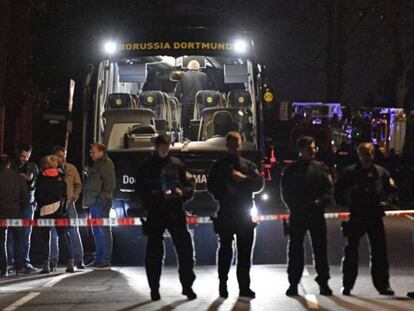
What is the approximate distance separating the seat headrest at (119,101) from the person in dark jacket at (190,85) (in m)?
→ 0.86

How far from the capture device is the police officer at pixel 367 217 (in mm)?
10820

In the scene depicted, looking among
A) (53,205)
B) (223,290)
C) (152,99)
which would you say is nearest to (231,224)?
(223,290)

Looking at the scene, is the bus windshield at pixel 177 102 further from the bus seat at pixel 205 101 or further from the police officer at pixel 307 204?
the police officer at pixel 307 204

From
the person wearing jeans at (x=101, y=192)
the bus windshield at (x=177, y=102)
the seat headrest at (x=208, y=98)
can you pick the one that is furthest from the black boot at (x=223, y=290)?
the seat headrest at (x=208, y=98)

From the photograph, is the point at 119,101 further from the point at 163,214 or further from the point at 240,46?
the point at 163,214

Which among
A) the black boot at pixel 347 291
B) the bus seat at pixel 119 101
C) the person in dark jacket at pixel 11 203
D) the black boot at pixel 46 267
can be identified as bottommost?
the black boot at pixel 46 267

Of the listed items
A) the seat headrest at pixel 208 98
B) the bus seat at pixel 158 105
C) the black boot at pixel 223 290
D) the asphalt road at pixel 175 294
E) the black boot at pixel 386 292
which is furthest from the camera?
the seat headrest at pixel 208 98

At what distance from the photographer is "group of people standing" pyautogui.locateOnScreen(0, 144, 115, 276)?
13406 mm

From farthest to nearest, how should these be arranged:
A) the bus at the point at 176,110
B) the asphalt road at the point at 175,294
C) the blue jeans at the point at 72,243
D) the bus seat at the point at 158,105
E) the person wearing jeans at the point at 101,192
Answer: the bus seat at the point at 158,105 → the bus at the point at 176,110 → the person wearing jeans at the point at 101,192 → the blue jeans at the point at 72,243 → the asphalt road at the point at 175,294

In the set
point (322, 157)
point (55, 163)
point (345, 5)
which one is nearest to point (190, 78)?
point (55, 163)

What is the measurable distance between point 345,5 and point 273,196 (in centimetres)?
1486

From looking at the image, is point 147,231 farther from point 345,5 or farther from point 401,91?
point 401,91

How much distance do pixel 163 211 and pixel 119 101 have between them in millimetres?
5238

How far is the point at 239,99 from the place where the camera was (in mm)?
15422
